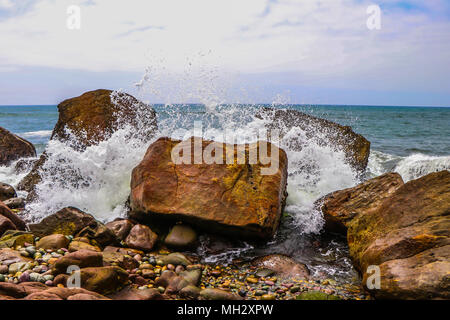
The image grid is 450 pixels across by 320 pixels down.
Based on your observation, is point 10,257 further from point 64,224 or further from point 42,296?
point 42,296

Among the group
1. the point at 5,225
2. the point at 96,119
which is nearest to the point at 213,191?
the point at 5,225

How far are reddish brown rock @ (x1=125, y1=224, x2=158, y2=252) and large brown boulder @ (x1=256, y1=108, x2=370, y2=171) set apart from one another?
3726mm

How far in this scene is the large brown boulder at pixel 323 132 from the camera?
7.78m

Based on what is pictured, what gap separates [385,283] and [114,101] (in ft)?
20.8

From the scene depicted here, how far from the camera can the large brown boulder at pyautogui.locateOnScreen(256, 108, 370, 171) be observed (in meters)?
7.78

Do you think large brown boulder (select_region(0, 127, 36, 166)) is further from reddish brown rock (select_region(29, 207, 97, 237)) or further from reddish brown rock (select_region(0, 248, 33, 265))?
reddish brown rock (select_region(0, 248, 33, 265))

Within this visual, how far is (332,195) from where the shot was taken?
554 cm

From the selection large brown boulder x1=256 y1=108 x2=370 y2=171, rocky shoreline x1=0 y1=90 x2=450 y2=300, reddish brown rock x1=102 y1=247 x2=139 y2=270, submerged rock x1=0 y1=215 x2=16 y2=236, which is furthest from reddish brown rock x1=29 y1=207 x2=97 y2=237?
large brown boulder x1=256 y1=108 x2=370 y2=171

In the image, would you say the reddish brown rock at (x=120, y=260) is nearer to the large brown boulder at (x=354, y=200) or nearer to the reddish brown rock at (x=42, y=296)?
the reddish brown rock at (x=42, y=296)

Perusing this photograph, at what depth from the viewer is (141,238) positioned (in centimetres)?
478

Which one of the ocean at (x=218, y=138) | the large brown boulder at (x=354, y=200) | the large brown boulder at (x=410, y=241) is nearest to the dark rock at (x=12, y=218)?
the ocean at (x=218, y=138)

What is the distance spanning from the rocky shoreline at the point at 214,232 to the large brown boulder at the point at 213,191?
0.6 inches

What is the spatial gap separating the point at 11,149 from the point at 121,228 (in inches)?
294
